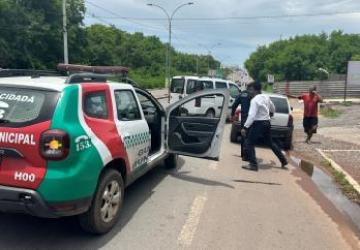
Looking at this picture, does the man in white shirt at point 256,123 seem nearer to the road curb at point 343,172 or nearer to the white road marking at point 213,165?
the white road marking at point 213,165

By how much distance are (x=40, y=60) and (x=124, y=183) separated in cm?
4065

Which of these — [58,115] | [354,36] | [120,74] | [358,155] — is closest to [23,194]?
[58,115]

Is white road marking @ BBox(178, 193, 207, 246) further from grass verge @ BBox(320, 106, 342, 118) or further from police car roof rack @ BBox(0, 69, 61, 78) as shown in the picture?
grass verge @ BBox(320, 106, 342, 118)

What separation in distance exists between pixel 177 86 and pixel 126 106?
13.7 m

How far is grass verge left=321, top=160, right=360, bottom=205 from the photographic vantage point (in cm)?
Answer: 802

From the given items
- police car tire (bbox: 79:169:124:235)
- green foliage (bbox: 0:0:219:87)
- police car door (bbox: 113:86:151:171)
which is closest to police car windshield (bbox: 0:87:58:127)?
police car tire (bbox: 79:169:124:235)

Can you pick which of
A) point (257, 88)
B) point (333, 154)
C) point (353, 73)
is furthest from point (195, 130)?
point (353, 73)

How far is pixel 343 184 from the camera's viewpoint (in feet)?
29.1

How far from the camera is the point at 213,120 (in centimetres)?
811

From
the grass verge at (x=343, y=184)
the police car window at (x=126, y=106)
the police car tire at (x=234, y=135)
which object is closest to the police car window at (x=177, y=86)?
the police car tire at (x=234, y=135)

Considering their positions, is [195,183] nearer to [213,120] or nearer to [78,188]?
[213,120]

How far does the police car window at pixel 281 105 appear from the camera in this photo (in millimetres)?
13660

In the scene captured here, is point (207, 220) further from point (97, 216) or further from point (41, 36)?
point (41, 36)

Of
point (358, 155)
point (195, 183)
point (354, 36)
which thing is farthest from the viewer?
point (354, 36)
